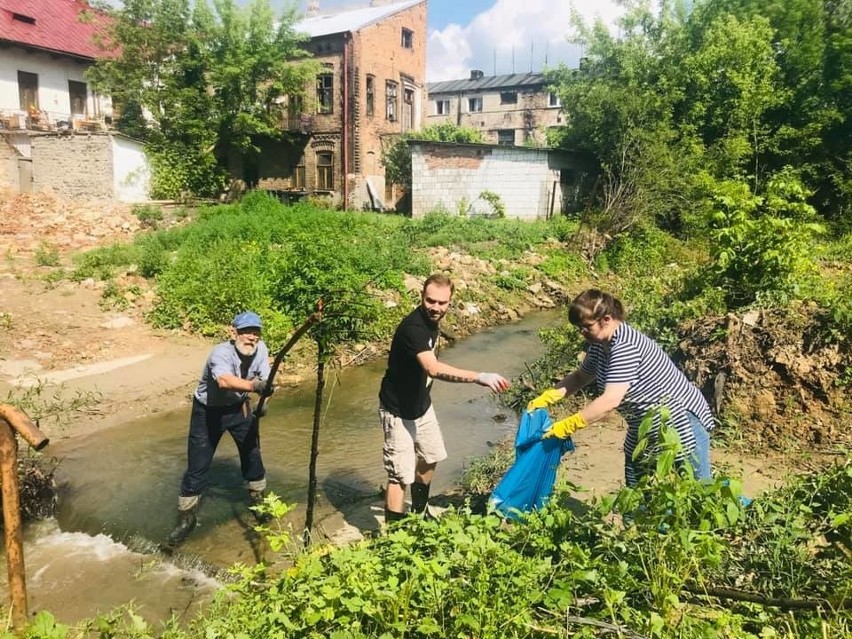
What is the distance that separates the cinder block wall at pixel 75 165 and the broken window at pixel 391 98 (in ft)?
39.9

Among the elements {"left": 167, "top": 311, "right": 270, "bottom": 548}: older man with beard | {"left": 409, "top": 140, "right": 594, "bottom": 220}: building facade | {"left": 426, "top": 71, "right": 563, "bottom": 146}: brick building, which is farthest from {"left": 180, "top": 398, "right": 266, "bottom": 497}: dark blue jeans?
{"left": 426, "top": 71, "right": 563, "bottom": 146}: brick building

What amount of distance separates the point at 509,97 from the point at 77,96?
82.7 ft

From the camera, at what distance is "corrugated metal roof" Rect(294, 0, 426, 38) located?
84.6 ft

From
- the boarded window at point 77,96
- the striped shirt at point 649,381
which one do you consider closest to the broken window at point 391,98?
the boarded window at point 77,96

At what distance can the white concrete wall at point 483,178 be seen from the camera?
23.2m

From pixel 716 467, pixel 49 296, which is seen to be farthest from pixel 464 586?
pixel 49 296

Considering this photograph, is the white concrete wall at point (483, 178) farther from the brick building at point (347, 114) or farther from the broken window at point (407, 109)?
the broken window at point (407, 109)

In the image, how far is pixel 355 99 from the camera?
25641mm

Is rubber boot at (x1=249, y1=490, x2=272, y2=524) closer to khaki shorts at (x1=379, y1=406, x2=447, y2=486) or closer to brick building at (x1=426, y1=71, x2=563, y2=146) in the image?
khaki shorts at (x1=379, y1=406, x2=447, y2=486)

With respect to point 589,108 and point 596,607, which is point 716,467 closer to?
point 596,607

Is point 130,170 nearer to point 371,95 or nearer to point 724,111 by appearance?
point 371,95

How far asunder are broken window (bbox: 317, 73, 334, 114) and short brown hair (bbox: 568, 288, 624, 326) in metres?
24.6

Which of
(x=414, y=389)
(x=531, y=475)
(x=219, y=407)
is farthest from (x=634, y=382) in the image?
(x=219, y=407)

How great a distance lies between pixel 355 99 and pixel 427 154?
15.2 ft
